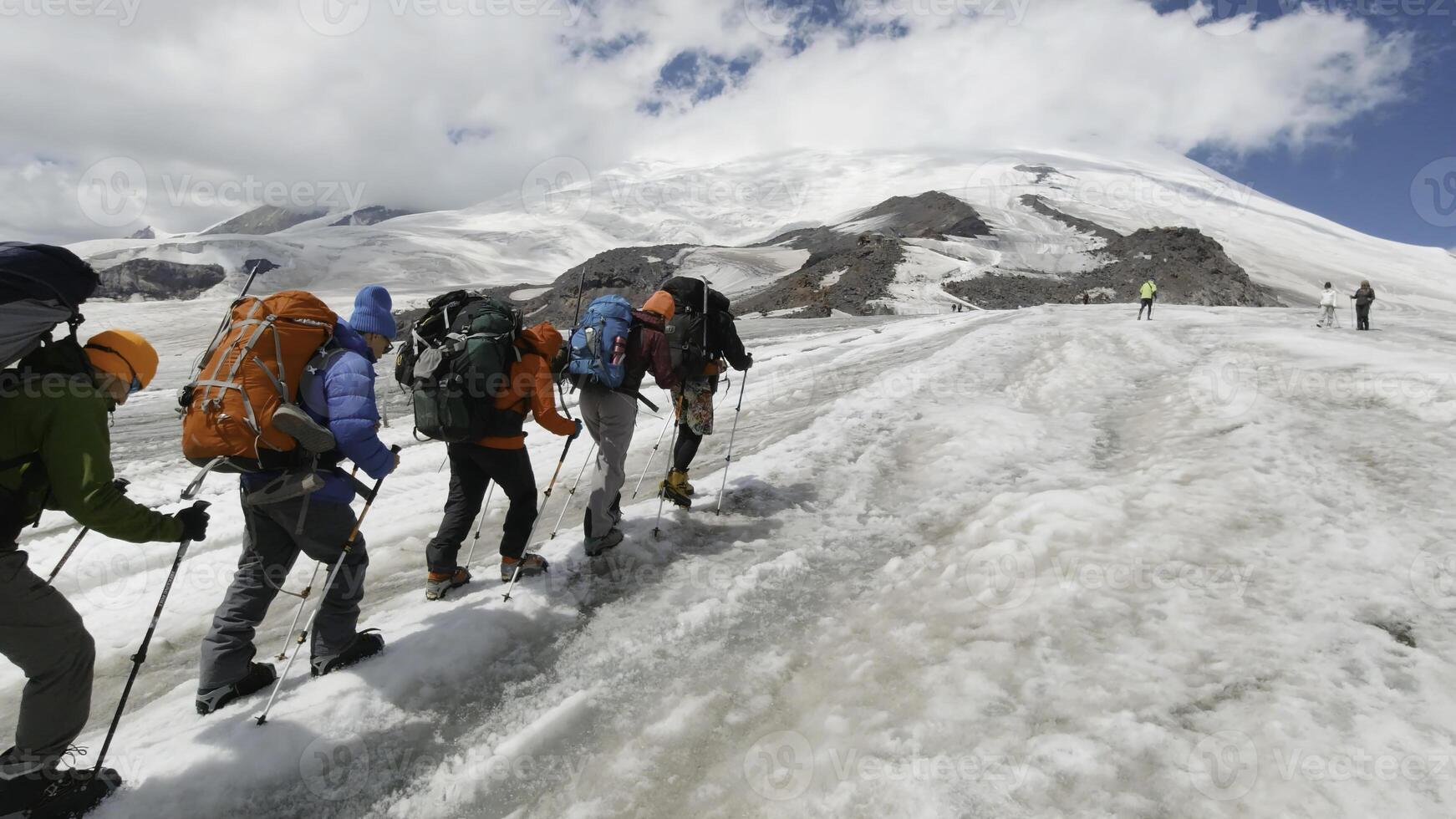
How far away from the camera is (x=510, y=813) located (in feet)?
10.5

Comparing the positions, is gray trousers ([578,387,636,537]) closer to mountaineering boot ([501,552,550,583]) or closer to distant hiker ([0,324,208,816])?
mountaineering boot ([501,552,550,583])

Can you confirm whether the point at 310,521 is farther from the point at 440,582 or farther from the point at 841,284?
the point at 841,284

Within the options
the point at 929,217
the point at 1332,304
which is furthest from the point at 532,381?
the point at 929,217

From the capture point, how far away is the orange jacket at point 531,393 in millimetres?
4438

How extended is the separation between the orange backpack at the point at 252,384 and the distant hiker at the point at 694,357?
3054 mm

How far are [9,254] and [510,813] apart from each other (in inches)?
121

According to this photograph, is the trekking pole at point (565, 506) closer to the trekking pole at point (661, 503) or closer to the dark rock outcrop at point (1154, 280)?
the trekking pole at point (661, 503)

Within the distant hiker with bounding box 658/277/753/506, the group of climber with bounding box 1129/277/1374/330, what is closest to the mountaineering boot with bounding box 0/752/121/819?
the distant hiker with bounding box 658/277/753/506

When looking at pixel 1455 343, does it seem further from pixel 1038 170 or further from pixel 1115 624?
pixel 1038 170

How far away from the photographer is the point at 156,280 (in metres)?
93.8

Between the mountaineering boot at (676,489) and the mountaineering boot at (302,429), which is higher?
the mountaineering boot at (302,429)

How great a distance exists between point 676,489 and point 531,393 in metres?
2.43

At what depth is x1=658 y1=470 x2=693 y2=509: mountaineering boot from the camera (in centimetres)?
654

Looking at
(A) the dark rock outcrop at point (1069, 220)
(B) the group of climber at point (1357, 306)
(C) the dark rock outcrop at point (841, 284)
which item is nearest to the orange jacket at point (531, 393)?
(B) the group of climber at point (1357, 306)
